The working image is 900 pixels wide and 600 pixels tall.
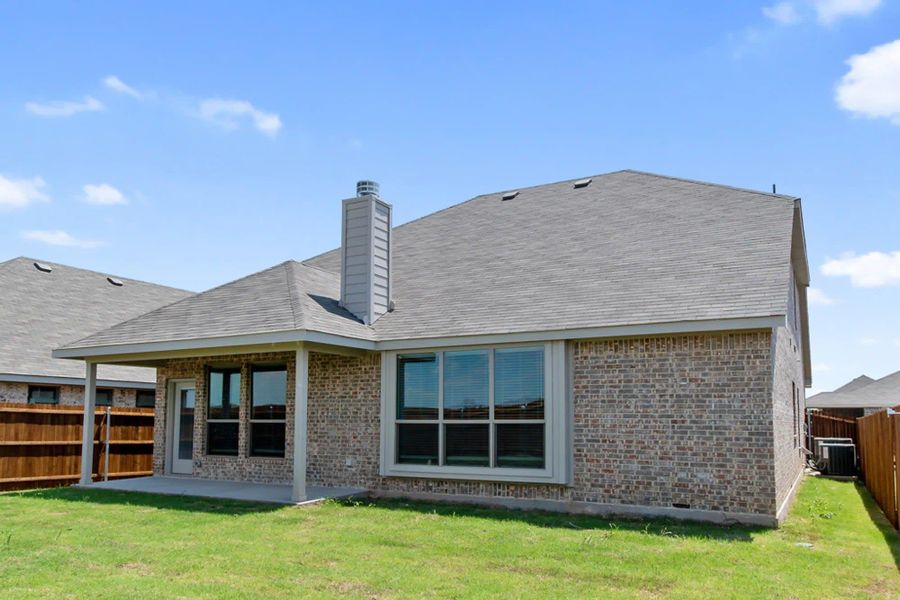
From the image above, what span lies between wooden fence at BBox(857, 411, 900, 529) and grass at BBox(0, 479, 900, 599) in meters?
0.44

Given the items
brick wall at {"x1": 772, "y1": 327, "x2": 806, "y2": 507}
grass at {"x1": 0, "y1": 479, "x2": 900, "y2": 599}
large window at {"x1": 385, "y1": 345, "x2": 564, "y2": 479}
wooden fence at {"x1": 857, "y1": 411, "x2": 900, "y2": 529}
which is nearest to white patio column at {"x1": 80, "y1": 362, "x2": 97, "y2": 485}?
grass at {"x1": 0, "y1": 479, "x2": 900, "y2": 599}

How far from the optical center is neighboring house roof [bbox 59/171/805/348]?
444 inches

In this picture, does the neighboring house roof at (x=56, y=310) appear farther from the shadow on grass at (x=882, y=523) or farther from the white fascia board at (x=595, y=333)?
the shadow on grass at (x=882, y=523)

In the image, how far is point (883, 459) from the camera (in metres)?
12.1

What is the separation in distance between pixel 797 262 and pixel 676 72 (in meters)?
7.33

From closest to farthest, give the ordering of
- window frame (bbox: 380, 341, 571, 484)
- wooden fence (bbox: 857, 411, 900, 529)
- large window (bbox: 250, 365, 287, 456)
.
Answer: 1. wooden fence (bbox: 857, 411, 900, 529)
2. window frame (bbox: 380, 341, 571, 484)
3. large window (bbox: 250, 365, 287, 456)

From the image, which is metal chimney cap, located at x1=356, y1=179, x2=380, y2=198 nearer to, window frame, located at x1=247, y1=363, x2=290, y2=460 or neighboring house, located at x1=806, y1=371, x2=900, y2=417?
window frame, located at x1=247, y1=363, x2=290, y2=460

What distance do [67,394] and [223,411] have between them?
496 centimetres

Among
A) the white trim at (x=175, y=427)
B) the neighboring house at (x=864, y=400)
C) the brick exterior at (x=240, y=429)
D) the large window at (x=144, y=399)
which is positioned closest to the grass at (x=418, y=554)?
the brick exterior at (x=240, y=429)

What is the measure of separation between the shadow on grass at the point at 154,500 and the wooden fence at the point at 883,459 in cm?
882

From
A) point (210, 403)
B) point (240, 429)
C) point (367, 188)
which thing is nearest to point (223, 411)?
point (210, 403)

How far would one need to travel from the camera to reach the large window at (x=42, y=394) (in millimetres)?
16859

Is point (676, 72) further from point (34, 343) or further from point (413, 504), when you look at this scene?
point (34, 343)

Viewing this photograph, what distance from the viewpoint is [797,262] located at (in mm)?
17469
